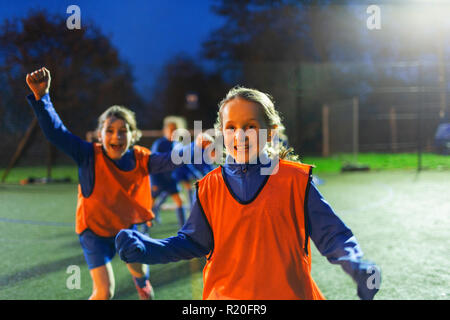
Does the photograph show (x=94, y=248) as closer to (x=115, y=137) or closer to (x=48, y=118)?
(x=115, y=137)

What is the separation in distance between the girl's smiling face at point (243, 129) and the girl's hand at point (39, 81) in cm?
146

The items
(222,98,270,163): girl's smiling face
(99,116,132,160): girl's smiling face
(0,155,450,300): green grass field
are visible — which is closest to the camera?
(222,98,270,163): girl's smiling face

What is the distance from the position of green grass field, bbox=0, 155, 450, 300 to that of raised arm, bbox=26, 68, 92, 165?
1.38 meters

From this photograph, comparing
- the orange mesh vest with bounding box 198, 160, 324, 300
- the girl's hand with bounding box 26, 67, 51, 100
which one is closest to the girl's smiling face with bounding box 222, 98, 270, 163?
the orange mesh vest with bounding box 198, 160, 324, 300

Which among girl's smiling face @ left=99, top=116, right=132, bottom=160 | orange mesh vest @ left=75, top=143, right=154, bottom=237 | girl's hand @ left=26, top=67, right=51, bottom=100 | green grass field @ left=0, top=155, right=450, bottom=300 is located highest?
girl's hand @ left=26, top=67, right=51, bottom=100

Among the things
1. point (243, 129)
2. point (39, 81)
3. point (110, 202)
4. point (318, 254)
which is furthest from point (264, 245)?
point (318, 254)

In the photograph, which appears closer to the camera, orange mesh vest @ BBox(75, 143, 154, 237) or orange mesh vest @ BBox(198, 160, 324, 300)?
orange mesh vest @ BBox(198, 160, 324, 300)

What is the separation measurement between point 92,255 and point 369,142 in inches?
780

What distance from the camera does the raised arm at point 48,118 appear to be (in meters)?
2.67

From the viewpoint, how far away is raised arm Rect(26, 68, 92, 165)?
2.67m

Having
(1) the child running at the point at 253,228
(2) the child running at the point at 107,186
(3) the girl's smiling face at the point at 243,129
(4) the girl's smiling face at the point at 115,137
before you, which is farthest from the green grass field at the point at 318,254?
(3) the girl's smiling face at the point at 243,129

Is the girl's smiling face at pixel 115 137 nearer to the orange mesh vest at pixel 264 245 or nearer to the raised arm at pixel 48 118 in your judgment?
the raised arm at pixel 48 118

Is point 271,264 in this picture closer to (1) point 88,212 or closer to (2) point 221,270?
(2) point 221,270

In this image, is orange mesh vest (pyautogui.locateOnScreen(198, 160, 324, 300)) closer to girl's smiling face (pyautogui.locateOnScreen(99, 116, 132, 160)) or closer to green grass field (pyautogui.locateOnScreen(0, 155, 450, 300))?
girl's smiling face (pyautogui.locateOnScreen(99, 116, 132, 160))
